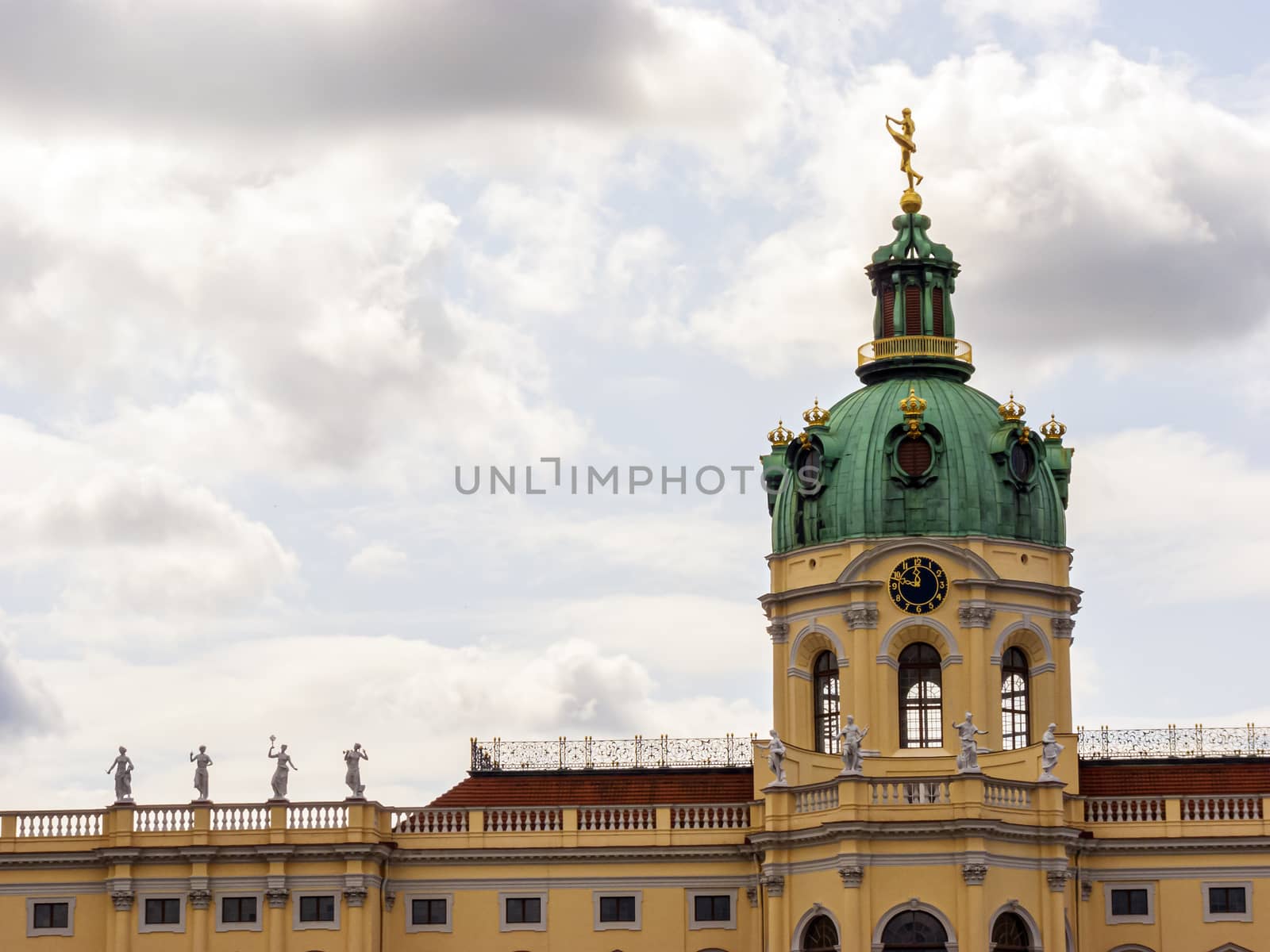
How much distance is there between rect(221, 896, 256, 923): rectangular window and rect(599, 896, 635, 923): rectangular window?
12.0m

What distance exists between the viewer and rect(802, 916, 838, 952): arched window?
96188mm

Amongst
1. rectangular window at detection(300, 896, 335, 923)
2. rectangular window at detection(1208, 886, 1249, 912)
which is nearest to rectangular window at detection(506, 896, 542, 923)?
rectangular window at detection(300, 896, 335, 923)

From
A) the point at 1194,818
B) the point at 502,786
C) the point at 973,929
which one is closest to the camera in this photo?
the point at 973,929

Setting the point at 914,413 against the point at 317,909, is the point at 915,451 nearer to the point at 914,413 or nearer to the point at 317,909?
the point at 914,413

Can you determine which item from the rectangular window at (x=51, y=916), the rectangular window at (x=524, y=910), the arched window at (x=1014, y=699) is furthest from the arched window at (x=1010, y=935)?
the rectangular window at (x=51, y=916)

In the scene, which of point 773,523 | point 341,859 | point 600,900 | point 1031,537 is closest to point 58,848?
point 341,859

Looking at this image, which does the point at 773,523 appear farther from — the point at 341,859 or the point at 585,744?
the point at 341,859

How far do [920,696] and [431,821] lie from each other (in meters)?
17.7

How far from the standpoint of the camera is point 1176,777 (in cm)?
10412

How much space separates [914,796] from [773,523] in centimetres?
1374

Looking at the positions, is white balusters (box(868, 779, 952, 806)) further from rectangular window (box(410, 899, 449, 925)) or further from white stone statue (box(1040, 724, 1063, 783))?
rectangular window (box(410, 899, 449, 925))

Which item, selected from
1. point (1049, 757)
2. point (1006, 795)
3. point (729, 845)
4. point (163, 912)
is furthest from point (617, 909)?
point (1049, 757)

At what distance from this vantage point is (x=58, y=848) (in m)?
102

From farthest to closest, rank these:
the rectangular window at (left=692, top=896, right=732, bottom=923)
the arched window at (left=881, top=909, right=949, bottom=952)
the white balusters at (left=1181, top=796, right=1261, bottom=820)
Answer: the rectangular window at (left=692, top=896, right=732, bottom=923) → the white balusters at (left=1181, top=796, right=1261, bottom=820) → the arched window at (left=881, top=909, right=949, bottom=952)
